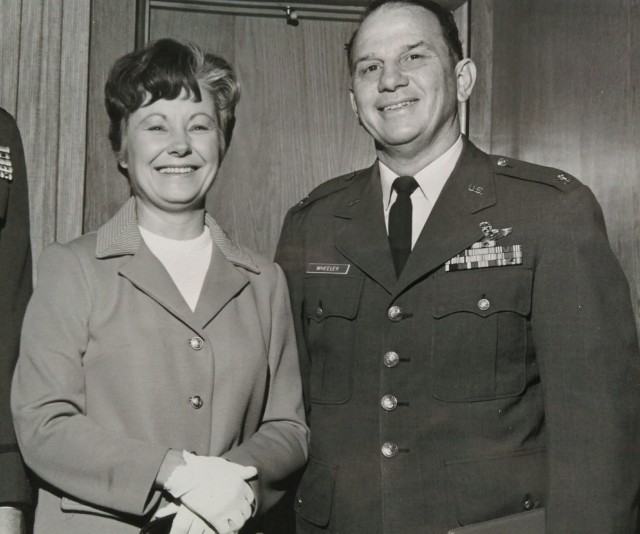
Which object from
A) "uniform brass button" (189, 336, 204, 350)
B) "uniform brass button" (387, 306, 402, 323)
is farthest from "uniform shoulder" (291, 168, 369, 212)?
"uniform brass button" (189, 336, 204, 350)

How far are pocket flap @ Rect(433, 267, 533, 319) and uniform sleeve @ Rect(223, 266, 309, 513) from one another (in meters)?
0.40

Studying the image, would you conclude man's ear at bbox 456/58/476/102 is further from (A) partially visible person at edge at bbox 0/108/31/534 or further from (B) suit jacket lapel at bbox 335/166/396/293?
(A) partially visible person at edge at bbox 0/108/31/534

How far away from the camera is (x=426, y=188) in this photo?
211 cm

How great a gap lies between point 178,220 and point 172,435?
546 mm

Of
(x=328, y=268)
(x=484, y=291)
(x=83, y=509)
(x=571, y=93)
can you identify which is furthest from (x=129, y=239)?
(x=571, y=93)

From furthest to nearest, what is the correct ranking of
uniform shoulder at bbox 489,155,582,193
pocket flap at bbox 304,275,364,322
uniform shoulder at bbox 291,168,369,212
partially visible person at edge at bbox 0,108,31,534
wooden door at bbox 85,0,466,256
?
wooden door at bbox 85,0,466,256, uniform shoulder at bbox 291,168,369,212, pocket flap at bbox 304,275,364,322, uniform shoulder at bbox 489,155,582,193, partially visible person at edge at bbox 0,108,31,534

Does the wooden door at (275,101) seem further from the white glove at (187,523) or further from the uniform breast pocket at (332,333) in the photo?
the white glove at (187,523)

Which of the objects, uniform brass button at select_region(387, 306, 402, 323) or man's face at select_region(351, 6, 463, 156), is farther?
man's face at select_region(351, 6, 463, 156)

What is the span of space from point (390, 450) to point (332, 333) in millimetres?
336

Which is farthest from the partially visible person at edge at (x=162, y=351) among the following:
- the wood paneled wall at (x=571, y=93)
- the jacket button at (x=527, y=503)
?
the wood paneled wall at (x=571, y=93)

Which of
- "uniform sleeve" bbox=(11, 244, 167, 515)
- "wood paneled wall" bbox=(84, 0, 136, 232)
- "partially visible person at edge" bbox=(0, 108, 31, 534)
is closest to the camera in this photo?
"uniform sleeve" bbox=(11, 244, 167, 515)

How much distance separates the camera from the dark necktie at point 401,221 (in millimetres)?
2055

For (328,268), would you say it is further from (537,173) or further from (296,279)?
(537,173)

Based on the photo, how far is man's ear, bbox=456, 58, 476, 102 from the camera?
220 centimetres
